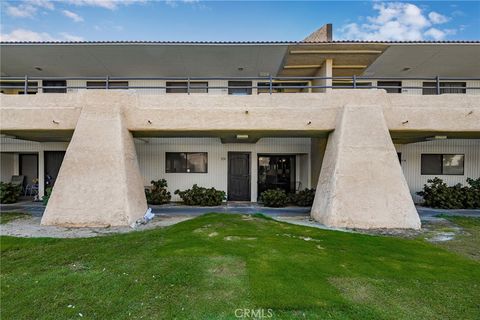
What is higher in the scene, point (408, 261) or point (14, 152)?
point (14, 152)

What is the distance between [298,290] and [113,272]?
131 inches

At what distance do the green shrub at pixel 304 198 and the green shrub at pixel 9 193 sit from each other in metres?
13.8

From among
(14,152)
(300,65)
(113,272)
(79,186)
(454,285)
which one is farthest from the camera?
(14,152)

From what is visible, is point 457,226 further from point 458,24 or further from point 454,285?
point 458,24

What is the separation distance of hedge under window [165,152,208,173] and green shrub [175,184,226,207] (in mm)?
1345

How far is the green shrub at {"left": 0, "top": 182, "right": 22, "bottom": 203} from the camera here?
42.0 ft

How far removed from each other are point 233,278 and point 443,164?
14089 mm

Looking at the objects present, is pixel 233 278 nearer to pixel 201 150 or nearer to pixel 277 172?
pixel 201 150

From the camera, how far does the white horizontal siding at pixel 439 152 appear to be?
528 inches

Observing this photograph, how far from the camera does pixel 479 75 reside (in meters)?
13.8

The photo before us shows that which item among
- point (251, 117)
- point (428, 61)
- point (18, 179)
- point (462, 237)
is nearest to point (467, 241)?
point (462, 237)

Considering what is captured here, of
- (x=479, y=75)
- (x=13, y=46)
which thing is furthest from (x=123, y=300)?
(x=479, y=75)

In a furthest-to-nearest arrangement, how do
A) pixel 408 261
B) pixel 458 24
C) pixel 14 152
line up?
pixel 14 152, pixel 458 24, pixel 408 261

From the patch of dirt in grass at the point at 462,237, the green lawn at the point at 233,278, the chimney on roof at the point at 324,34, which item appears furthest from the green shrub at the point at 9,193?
the patch of dirt in grass at the point at 462,237
